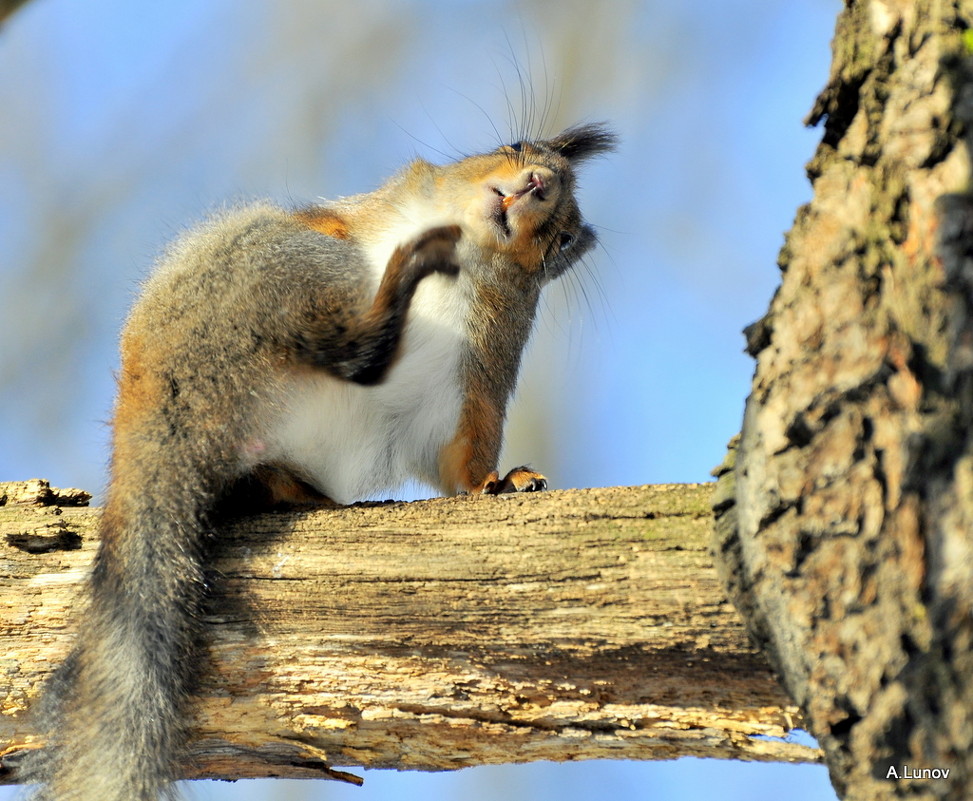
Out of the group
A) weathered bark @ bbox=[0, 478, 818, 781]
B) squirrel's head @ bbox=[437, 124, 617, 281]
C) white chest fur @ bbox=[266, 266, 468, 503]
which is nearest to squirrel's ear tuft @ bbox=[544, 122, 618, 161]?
squirrel's head @ bbox=[437, 124, 617, 281]

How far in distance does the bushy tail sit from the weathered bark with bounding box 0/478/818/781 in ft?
0.26

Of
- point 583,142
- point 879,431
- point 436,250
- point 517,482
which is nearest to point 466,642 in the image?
point 517,482

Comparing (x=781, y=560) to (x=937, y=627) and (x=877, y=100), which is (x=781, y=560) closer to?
(x=937, y=627)

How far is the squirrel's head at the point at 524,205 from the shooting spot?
364cm

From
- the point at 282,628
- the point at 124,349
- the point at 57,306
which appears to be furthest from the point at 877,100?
the point at 57,306

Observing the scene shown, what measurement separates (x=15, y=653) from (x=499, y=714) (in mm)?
1295

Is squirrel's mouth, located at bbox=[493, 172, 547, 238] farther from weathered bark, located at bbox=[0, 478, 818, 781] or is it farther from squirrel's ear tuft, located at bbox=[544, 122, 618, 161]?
weathered bark, located at bbox=[0, 478, 818, 781]

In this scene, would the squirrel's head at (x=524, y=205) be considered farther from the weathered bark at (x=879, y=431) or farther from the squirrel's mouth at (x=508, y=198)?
the weathered bark at (x=879, y=431)

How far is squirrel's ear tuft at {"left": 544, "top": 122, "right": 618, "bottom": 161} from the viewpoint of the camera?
443 centimetres

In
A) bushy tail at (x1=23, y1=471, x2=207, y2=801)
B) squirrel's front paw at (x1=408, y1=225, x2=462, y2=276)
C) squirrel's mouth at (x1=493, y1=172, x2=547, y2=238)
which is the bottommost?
bushy tail at (x1=23, y1=471, x2=207, y2=801)

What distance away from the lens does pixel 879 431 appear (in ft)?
5.58

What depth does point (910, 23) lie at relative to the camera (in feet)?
5.96

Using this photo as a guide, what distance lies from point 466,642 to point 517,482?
85cm

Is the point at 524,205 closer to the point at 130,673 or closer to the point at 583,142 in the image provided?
the point at 583,142
